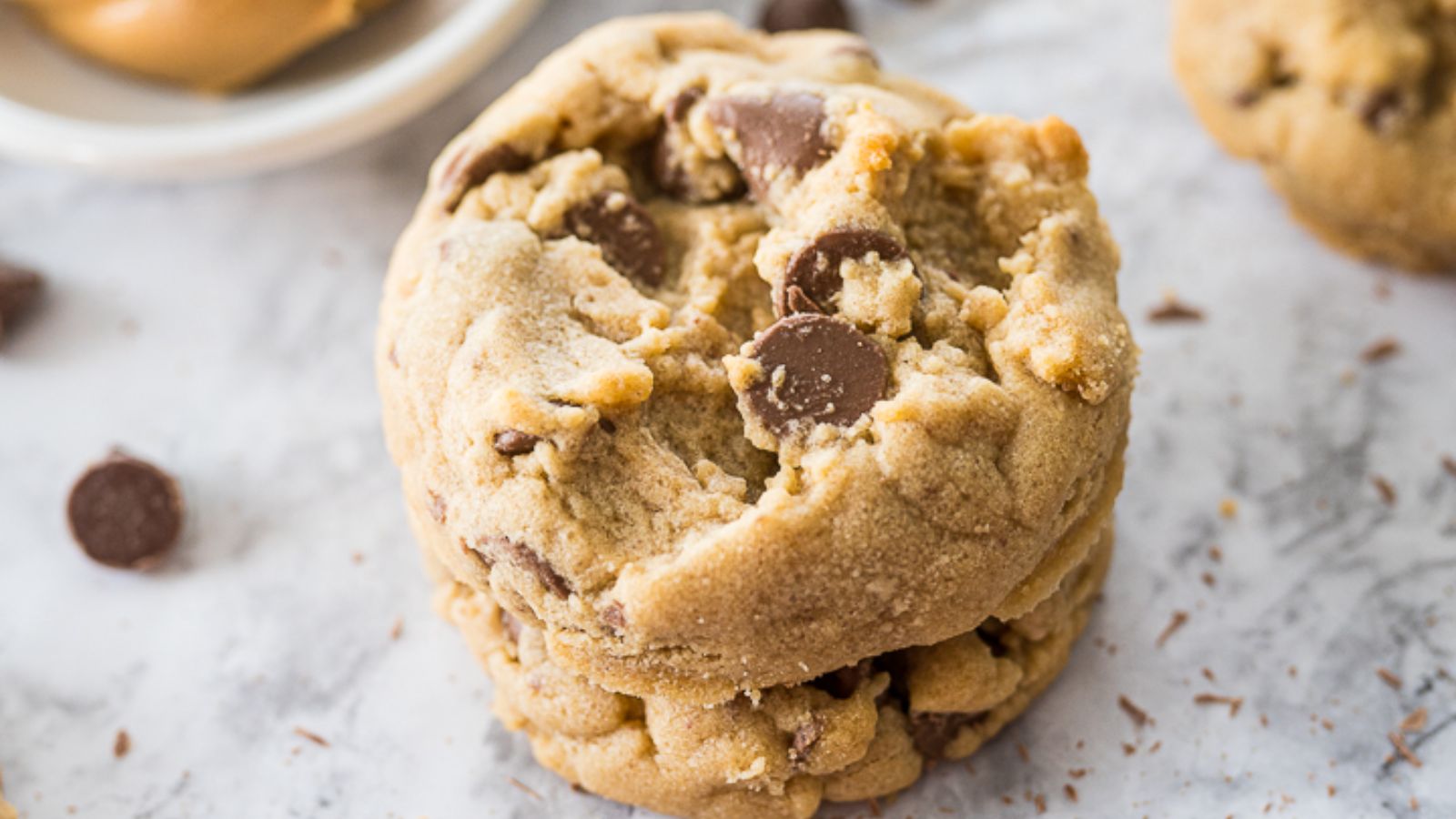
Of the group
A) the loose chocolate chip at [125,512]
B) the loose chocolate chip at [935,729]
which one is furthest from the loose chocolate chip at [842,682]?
the loose chocolate chip at [125,512]

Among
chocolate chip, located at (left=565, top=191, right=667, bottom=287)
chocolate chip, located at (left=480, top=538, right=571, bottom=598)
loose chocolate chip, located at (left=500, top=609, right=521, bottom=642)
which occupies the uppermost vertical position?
chocolate chip, located at (left=565, top=191, right=667, bottom=287)

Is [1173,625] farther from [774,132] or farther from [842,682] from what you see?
[774,132]

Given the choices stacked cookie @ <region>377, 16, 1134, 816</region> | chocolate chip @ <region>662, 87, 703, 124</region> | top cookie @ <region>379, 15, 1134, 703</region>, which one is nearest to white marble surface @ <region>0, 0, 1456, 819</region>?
stacked cookie @ <region>377, 16, 1134, 816</region>

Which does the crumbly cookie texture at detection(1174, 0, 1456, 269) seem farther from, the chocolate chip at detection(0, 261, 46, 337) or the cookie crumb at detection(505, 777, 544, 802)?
the chocolate chip at detection(0, 261, 46, 337)

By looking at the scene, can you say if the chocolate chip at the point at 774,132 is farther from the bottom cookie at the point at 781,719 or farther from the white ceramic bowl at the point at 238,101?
the white ceramic bowl at the point at 238,101

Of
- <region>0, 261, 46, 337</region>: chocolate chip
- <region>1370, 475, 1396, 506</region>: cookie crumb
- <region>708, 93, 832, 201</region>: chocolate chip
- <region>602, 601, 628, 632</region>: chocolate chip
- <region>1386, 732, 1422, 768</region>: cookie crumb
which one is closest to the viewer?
<region>602, 601, 628, 632</region>: chocolate chip

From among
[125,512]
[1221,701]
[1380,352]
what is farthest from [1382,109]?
[125,512]
